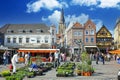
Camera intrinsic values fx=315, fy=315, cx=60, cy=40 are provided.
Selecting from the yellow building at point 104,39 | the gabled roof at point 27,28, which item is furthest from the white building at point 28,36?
the yellow building at point 104,39

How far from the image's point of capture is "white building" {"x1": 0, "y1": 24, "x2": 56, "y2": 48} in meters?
87.5

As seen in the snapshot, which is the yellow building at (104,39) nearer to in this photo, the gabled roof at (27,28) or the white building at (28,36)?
the white building at (28,36)

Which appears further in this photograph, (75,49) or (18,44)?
(75,49)

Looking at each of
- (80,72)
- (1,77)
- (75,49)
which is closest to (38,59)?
(80,72)

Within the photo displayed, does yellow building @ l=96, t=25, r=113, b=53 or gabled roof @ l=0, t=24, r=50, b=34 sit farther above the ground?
gabled roof @ l=0, t=24, r=50, b=34

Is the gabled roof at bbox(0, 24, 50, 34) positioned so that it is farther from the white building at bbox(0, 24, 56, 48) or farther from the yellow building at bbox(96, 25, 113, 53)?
the yellow building at bbox(96, 25, 113, 53)

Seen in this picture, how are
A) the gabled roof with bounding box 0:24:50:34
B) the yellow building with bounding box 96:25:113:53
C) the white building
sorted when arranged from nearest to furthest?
1. the white building
2. the gabled roof with bounding box 0:24:50:34
3. the yellow building with bounding box 96:25:113:53

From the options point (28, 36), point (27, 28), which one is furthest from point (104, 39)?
point (27, 28)

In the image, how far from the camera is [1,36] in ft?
286

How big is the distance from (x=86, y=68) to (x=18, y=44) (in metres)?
64.0

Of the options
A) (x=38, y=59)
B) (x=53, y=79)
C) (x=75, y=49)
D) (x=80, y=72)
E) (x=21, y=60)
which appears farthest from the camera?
(x=75, y=49)

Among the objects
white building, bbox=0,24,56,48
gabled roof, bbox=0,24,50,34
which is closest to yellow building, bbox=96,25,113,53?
white building, bbox=0,24,56,48

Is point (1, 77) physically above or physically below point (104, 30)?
below

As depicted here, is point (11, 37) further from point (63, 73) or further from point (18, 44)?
point (63, 73)
